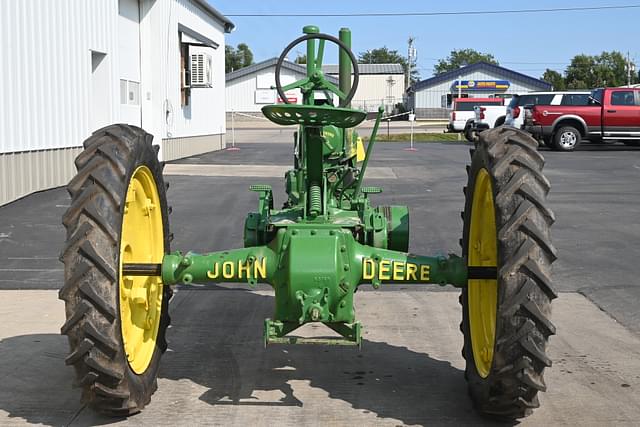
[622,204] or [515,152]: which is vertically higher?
[515,152]

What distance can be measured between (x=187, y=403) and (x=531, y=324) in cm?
205

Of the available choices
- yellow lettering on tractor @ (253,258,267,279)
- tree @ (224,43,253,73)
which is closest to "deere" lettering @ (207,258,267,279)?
yellow lettering on tractor @ (253,258,267,279)

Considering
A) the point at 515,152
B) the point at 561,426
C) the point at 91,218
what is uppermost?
the point at 515,152

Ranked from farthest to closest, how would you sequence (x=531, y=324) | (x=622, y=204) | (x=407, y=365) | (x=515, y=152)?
(x=622, y=204)
(x=407, y=365)
(x=515, y=152)
(x=531, y=324)

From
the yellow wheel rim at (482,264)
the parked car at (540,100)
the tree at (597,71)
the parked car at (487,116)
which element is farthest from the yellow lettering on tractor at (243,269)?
the tree at (597,71)

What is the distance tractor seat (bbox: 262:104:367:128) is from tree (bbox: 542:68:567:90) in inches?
4058

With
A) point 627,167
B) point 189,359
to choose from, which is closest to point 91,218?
point 189,359

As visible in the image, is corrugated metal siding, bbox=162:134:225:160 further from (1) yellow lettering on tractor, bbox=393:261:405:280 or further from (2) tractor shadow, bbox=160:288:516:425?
(1) yellow lettering on tractor, bbox=393:261:405:280

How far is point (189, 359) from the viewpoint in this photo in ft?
18.6

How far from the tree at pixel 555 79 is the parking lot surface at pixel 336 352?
9728cm

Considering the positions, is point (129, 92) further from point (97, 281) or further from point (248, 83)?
point (248, 83)

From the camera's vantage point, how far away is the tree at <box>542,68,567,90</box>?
10400 centimetres

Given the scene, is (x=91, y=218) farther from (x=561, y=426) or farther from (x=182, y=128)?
(x=182, y=128)

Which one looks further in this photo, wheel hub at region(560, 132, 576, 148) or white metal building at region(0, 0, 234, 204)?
wheel hub at region(560, 132, 576, 148)
